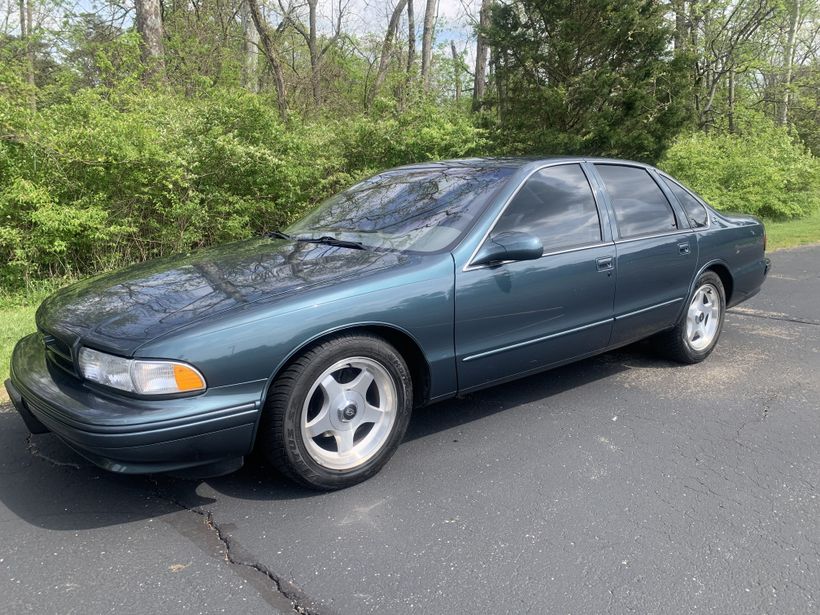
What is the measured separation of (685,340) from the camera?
463 cm

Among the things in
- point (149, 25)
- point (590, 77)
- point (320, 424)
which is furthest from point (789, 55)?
point (320, 424)

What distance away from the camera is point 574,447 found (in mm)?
3389

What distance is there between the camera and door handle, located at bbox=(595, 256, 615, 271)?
379 cm

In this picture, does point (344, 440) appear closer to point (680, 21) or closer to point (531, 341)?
point (531, 341)

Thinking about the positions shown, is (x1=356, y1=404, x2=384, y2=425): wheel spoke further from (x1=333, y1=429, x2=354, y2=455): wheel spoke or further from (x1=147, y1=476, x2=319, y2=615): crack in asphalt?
(x1=147, y1=476, x2=319, y2=615): crack in asphalt

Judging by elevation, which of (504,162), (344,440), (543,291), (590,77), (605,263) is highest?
(590,77)

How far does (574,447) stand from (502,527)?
0.94 meters

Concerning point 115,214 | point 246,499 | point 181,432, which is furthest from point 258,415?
point 115,214

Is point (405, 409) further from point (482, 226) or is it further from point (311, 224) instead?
point (311, 224)

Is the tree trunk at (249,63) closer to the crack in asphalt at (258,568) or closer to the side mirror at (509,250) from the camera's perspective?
the side mirror at (509,250)

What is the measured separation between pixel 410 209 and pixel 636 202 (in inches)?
66.3

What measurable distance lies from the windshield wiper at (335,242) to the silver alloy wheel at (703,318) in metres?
2.69

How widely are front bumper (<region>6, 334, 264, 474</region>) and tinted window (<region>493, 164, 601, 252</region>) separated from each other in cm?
172

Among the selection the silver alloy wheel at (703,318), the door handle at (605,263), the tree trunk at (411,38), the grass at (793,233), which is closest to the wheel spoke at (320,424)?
the door handle at (605,263)
